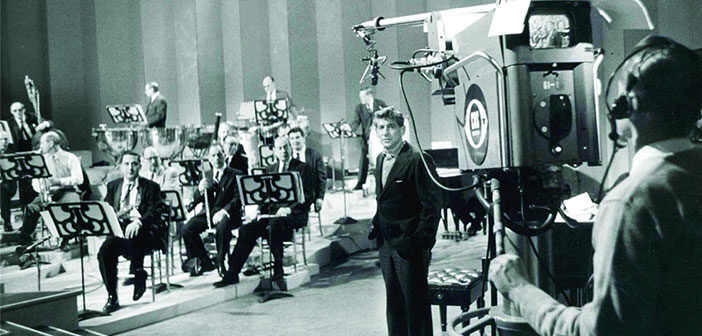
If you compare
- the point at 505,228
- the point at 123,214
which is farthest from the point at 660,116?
the point at 123,214

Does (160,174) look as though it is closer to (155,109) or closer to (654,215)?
(155,109)

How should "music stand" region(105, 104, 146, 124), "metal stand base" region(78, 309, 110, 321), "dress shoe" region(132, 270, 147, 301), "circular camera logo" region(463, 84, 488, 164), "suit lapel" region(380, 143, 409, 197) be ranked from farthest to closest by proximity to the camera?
"music stand" region(105, 104, 146, 124)
"dress shoe" region(132, 270, 147, 301)
"metal stand base" region(78, 309, 110, 321)
"suit lapel" region(380, 143, 409, 197)
"circular camera logo" region(463, 84, 488, 164)

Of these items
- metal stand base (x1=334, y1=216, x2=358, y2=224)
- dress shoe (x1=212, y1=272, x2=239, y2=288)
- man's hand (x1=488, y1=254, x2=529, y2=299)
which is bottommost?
dress shoe (x1=212, y1=272, x2=239, y2=288)

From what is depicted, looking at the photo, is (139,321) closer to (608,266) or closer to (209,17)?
(608,266)

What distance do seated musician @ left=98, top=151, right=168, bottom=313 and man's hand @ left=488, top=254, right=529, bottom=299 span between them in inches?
203

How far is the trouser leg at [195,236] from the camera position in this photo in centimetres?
736

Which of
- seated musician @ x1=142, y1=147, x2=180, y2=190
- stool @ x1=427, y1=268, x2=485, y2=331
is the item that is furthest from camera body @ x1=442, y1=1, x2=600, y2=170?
seated musician @ x1=142, y1=147, x2=180, y2=190

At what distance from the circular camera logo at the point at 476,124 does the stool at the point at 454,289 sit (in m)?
1.76

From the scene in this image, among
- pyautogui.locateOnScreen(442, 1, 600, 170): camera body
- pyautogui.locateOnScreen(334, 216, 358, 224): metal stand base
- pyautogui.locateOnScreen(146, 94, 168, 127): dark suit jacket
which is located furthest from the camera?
pyautogui.locateOnScreen(146, 94, 168, 127): dark suit jacket

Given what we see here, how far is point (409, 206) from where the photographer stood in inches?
168

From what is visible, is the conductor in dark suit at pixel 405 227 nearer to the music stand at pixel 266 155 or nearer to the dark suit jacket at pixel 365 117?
the music stand at pixel 266 155

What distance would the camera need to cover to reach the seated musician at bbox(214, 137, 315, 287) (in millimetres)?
6945

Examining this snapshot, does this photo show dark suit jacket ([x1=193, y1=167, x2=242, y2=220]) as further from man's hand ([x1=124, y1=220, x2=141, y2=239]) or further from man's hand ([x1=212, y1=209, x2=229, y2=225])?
man's hand ([x1=124, y1=220, x2=141, y2=239])

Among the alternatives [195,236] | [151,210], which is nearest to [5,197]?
[195,236]
